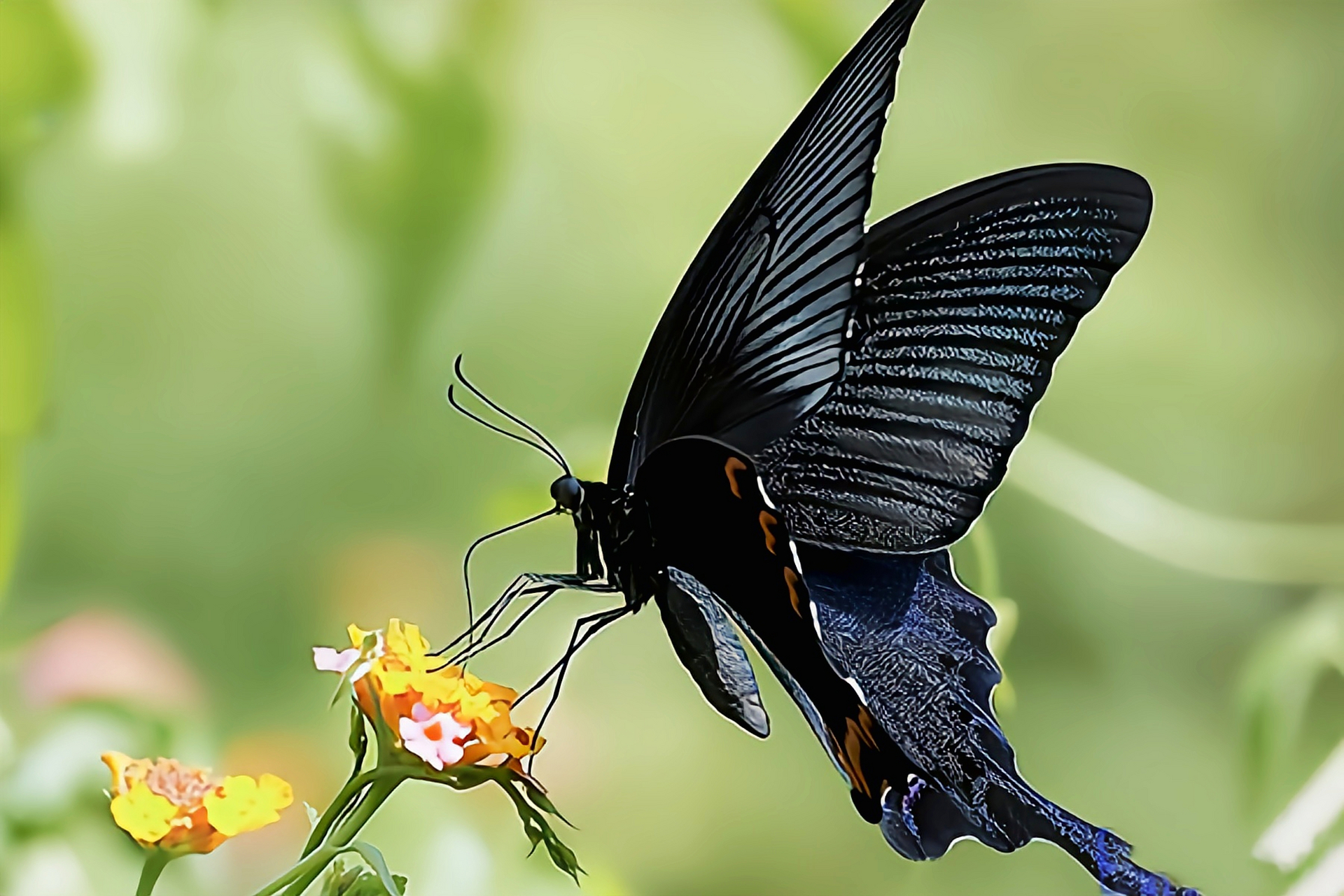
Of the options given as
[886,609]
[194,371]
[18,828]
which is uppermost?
[886,609]

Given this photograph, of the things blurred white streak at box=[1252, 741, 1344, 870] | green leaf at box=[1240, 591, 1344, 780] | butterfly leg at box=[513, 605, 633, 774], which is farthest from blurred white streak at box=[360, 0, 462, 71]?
blurred white streak at box=[1252, 741, 1344, 870]

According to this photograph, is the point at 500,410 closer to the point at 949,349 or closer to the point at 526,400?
the point at 526,400

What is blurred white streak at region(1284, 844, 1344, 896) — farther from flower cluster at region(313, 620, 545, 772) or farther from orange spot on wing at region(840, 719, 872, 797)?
flower cluster at region(313, 620, 545, 772)

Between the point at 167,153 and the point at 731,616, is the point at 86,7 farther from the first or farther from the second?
the point at 731,616

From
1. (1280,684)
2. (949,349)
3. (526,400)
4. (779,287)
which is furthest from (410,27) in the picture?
(1280,684)

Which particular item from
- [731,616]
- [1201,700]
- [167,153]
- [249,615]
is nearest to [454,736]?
[731,616]

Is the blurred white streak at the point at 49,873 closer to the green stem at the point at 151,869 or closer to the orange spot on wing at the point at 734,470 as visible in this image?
the green stem at the point at 151,869

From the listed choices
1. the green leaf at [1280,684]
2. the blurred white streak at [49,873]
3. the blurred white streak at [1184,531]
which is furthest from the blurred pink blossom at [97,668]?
the green leaf at [1280,684]
